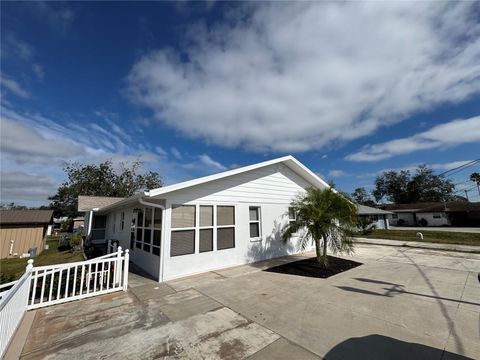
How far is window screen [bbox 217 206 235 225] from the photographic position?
8422 millimetres

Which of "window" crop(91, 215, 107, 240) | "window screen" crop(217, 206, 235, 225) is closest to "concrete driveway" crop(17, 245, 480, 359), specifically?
"window screen" crop(217, 206, 235, 225)

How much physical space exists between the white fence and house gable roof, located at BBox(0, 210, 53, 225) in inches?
488

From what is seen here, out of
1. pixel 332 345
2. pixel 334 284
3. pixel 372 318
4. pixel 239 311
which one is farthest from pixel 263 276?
pixel 332 345

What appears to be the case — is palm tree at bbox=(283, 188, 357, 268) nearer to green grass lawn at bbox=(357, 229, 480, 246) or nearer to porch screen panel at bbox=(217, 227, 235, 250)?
porch screen panel at bbox=(217, 227, 235, 250)

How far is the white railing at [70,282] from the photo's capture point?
524cm

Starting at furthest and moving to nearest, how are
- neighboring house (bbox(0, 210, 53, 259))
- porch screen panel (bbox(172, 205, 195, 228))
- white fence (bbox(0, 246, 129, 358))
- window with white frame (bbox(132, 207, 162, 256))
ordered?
neighboring house (bbox(0, 210, 53, 259)), window with white frame (bbox(132, 207, 162, 256)), porch screen panel (bbox(172, 205, 195, 228)), white fence (bbox(0, 246, 129, 358))

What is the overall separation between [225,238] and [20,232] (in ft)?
49.9

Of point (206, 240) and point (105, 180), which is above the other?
point (105, 180)

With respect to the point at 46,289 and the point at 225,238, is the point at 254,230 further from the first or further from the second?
the point at 46,289

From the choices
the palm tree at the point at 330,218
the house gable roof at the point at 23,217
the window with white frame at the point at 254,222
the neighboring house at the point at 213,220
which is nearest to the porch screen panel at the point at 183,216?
the neighboring house at the point at 213,220

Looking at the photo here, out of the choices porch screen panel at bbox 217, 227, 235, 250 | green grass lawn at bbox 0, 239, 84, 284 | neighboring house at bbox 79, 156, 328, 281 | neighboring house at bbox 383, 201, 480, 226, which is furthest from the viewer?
neighboring house at bbox 383, 201, 480, 226

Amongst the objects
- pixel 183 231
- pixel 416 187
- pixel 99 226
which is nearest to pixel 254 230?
pixel 183 231

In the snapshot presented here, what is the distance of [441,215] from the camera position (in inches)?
1448

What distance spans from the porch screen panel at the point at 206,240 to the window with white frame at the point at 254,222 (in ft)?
6.78
